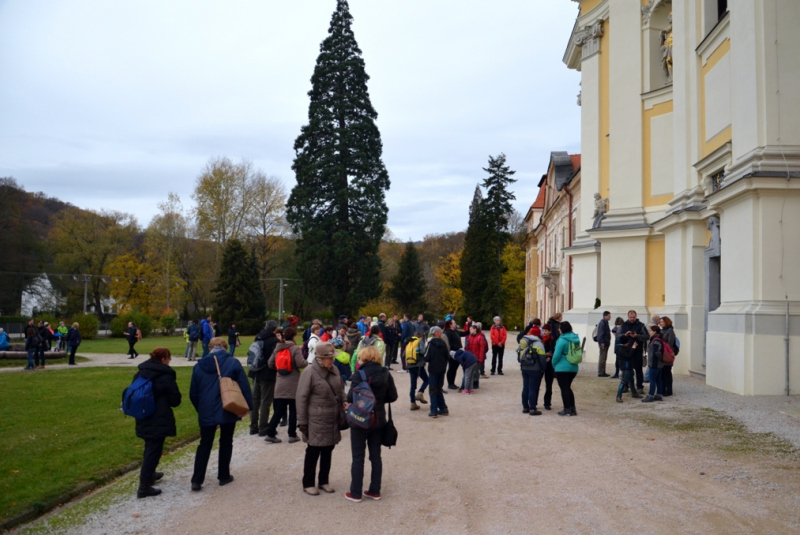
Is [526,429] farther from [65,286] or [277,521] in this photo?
[65,286]

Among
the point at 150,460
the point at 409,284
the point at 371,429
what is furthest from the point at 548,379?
the point at 409,284

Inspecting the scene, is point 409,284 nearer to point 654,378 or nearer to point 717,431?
point 654,378

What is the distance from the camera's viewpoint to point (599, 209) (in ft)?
79.0

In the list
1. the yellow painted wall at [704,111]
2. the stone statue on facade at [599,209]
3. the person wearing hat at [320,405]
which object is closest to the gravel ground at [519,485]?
the person wearing hat at [320,405]

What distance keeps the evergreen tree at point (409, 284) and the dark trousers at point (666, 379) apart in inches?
2039

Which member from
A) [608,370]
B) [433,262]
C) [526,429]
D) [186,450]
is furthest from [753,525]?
[433,262]

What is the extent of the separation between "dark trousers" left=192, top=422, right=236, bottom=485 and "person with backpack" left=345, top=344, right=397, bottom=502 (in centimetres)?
150

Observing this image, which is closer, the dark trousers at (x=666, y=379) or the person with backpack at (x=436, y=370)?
the person with backpack at (x=436, y=370)

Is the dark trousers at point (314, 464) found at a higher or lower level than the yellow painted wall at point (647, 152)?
lower

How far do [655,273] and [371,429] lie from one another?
1741 cm

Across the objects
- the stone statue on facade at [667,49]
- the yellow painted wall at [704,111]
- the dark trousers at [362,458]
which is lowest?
the dark trousers at [362,458]

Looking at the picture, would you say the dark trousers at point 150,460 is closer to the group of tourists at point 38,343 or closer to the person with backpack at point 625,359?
the person with backpack at point 625,359

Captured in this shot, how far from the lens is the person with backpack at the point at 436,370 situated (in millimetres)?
11578

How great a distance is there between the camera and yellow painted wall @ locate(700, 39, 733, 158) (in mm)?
15256
